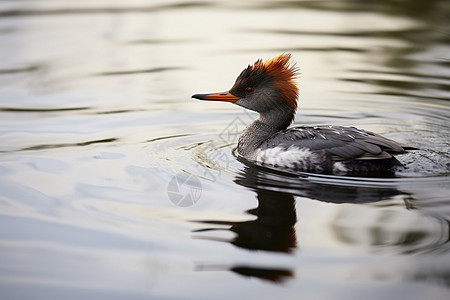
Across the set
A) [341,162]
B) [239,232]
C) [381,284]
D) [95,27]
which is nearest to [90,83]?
[95,27]

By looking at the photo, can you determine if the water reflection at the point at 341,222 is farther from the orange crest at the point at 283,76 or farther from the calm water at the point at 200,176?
the orange crest at the point at 283,76

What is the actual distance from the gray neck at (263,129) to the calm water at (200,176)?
26cm

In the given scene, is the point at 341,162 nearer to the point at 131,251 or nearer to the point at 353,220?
the point at 353,220

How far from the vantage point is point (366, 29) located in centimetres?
1338

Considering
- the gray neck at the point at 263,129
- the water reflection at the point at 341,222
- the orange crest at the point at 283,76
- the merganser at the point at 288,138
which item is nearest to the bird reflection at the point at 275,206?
the water reflection at the point at 341,222

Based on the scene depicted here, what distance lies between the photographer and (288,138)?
6887mm

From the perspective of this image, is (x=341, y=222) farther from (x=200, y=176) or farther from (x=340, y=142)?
(x=200, y=176)

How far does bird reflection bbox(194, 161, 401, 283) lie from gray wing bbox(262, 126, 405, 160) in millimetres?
394

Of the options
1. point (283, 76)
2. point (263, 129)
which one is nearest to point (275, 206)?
point (263, 129)

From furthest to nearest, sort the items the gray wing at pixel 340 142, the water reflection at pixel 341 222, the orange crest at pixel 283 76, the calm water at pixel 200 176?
the orange crest at pixel 283 76, the gray wing at pixel 340 142, the water reflection at pixel 341 222, the calm water at pixel 200 176

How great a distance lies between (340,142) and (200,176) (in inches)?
59.0

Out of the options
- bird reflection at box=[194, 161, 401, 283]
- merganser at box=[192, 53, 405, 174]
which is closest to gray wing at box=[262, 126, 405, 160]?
merganser at box=[192, 53, 405, 174]

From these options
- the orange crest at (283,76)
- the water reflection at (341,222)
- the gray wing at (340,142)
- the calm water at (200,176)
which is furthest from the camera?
the orange crest at (283,76)

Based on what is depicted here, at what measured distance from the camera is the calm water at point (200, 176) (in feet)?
14.8
